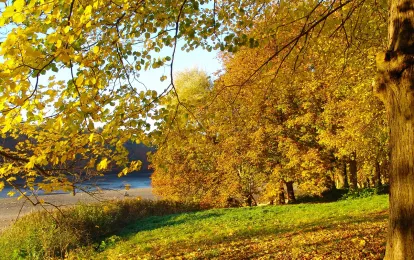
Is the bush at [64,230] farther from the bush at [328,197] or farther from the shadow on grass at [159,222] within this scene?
the bush at [328,197]

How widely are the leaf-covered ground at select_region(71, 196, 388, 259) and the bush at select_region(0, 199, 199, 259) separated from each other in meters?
0.91

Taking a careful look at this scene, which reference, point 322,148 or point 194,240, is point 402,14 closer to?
point 194,240

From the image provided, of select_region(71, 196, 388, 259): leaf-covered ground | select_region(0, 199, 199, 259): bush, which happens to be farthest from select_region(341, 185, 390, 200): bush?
select_region(0, 199, 199, 259): bush

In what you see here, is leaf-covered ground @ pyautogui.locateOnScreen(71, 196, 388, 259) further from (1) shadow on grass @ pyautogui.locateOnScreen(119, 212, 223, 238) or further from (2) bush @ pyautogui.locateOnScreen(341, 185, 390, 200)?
(2) bush @ pyautogui.locateOnScreen(341, 185, 390, 200)

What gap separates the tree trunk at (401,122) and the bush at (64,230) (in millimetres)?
6527

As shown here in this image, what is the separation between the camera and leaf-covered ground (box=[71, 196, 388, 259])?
18.7ft

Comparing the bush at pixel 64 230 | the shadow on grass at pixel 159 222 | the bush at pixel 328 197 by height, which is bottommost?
the bush at pixel 328 197

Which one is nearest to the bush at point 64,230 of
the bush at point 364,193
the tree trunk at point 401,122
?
the tree trunk at point 401,122

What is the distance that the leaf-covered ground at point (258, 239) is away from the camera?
5.71 metres

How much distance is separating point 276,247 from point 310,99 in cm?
1278

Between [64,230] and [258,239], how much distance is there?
7.06 m

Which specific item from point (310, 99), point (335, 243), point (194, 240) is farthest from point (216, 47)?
point (310, 99)

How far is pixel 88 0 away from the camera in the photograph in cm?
337

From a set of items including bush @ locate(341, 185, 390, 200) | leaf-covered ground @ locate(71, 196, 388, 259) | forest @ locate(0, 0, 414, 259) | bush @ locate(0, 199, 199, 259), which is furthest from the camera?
bush @ locate(341, 185, 390, 200)
